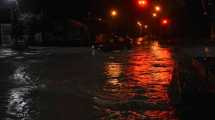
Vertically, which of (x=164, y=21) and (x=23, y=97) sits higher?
(x=164, y=21)

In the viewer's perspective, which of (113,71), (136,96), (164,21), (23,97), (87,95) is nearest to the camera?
(136,96)

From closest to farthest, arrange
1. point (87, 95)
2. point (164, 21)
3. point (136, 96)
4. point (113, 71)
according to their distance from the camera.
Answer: point (136, 96) → point (87, 95) → point (113, 71) → point (164, 21)

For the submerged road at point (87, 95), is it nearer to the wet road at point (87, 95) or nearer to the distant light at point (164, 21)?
the wet road at point (87, 95)

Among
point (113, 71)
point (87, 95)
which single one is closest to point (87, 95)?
point (87, 95)

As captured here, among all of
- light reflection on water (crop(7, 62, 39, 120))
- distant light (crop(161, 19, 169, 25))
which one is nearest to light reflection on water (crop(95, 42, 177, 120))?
light reflection on water (crop(7, 62, 39, 120))

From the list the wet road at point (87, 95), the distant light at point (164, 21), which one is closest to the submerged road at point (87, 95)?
the wet road at point (87, 95)

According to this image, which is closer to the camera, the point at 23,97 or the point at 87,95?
the point at 23,97

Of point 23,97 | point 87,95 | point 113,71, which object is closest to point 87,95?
point 87,95

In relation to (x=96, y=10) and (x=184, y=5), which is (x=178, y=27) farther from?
(x=96, y=10)

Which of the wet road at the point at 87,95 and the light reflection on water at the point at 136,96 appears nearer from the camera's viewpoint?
the light reflection on water at the point at 136,96

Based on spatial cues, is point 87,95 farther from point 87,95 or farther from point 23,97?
point 23,97

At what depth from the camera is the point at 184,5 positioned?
80.4 meters

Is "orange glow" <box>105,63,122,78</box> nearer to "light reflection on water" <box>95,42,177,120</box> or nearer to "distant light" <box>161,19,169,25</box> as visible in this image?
"light reflection on water" <box>95,42,177,120</box>

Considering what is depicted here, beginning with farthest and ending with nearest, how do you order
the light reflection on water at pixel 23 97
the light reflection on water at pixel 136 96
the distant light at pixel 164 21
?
the distant light at pixel 164 21 → the light reflection on water at pixel 23 97 → the light reflection on water at pixel 136 96
